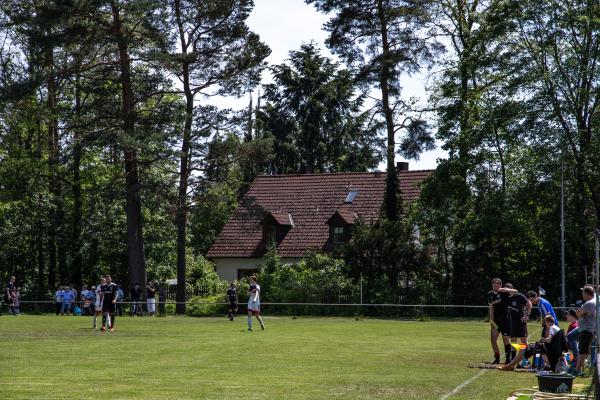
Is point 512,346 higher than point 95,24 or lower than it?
lower

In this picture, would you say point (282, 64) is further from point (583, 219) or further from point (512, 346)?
point (512, 346)

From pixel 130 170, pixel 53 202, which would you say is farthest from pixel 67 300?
pixel 53 202

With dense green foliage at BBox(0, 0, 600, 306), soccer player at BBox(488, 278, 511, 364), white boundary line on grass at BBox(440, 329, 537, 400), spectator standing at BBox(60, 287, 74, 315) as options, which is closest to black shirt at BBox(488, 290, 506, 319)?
soccer player at BBox(488, 278, 511, 364)

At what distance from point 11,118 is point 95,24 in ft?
46.6

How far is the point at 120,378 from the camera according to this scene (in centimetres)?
1669

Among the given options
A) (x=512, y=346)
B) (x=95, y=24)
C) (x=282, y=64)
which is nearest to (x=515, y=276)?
(x=95, y=24)

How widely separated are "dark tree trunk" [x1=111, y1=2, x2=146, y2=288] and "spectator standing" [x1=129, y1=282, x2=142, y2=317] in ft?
2.37

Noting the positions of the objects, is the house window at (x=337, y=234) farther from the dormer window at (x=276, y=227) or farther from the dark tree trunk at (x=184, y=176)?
the dark tree trunk at (x=184, y=176)

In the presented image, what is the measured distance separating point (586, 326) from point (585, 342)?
327 millimetres

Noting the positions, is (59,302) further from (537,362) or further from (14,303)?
(537,362)

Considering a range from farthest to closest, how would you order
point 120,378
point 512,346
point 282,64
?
point 282,64, point 512,346, point 120,378

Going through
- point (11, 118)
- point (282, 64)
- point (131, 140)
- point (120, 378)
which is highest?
point (282, 64)

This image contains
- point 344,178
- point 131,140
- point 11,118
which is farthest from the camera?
point 344,178

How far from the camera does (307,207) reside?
6144 cm
